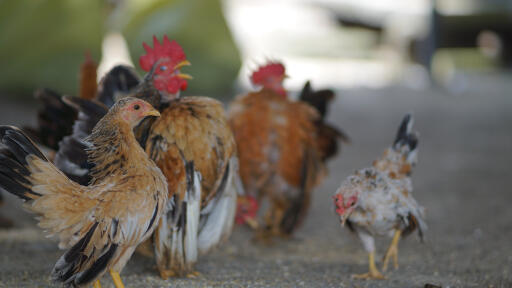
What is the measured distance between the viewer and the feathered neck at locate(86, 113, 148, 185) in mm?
2801

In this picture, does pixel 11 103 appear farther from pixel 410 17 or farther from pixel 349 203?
pixel 410 17

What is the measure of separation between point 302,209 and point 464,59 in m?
11.6

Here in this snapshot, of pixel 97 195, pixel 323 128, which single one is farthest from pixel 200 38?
pixel 97 195

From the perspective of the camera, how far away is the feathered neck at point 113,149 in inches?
110

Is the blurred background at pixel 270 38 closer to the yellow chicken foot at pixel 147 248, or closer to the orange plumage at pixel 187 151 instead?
the orange plumage at pixel 187 151

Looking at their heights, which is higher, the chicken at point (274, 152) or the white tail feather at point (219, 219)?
the chicken at point (274, 152)

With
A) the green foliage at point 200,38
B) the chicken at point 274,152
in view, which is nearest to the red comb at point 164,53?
the chicken at point 274,152

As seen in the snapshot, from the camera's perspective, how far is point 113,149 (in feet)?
9.25

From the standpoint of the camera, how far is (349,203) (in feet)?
10.3

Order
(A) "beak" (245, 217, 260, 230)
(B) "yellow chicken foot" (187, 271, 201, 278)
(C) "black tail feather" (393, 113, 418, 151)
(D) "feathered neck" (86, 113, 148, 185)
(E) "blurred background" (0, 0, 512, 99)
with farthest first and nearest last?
1. (E) "blurred background" (0, 0, 512, 99)
2. (A) "beak" (245, 217, 260, 230)
3. (C) "black tail feather" (393, 113, 418, 151)
4. (B) "yellow chicken foot" (187, 271, 201, 278)
5. (D) "feathered neck" (86, 113, 148, 185)

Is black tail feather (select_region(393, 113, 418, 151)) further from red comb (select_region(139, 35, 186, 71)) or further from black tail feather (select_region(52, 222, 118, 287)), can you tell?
black tail feather (select_region(52, 222, 118, 287))

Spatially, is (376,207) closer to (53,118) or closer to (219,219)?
(219,219)

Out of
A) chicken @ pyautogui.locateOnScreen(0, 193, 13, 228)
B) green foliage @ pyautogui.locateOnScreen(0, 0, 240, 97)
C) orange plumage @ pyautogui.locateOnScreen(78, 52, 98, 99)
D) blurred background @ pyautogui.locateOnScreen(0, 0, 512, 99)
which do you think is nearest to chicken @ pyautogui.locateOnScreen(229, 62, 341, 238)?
blurred background @ pyautogui.locateOnScreen(0, 0, 512, 99)

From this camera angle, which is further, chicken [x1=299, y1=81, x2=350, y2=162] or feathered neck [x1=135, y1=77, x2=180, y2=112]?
chicken [x1=299, y1=81, x2=350, y2=162]
